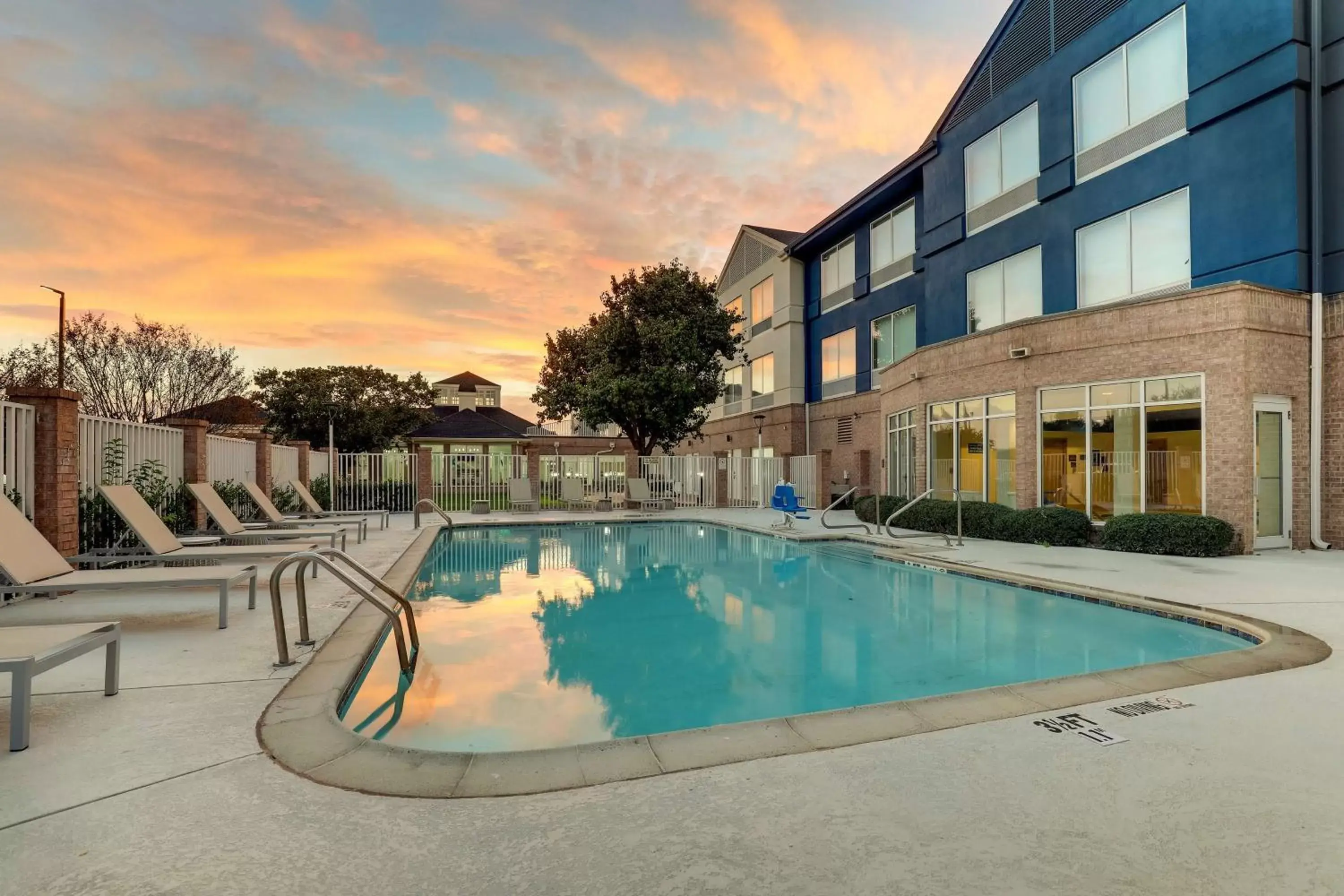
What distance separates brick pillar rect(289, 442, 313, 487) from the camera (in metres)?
18.0

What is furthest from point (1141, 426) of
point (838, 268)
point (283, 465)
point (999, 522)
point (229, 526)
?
point (283, 465)

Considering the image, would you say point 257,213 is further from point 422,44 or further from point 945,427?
point 945,427

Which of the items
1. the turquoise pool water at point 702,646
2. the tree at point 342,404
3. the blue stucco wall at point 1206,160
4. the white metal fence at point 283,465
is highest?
the blue stucco wall at point 1206,160

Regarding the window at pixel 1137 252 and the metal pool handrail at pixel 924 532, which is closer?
the metal pool handrail at pixel 924 532

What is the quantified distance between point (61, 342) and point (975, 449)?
26.3 m

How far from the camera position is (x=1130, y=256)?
13.0m

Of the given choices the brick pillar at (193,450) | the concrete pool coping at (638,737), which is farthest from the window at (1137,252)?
the brick pillar at (193,450)

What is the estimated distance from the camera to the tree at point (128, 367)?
21688 mm

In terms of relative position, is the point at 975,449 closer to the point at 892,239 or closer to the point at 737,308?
the point at 892,239

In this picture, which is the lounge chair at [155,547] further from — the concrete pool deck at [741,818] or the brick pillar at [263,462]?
the brick pillar at [263,462]

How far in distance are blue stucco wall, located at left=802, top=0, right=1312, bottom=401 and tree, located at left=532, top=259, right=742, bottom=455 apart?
30.7 ft

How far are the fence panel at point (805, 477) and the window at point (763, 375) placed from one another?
13.0ft

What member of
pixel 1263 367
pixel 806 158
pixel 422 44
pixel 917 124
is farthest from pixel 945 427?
pixel 422 44

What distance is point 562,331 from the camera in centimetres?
2986
